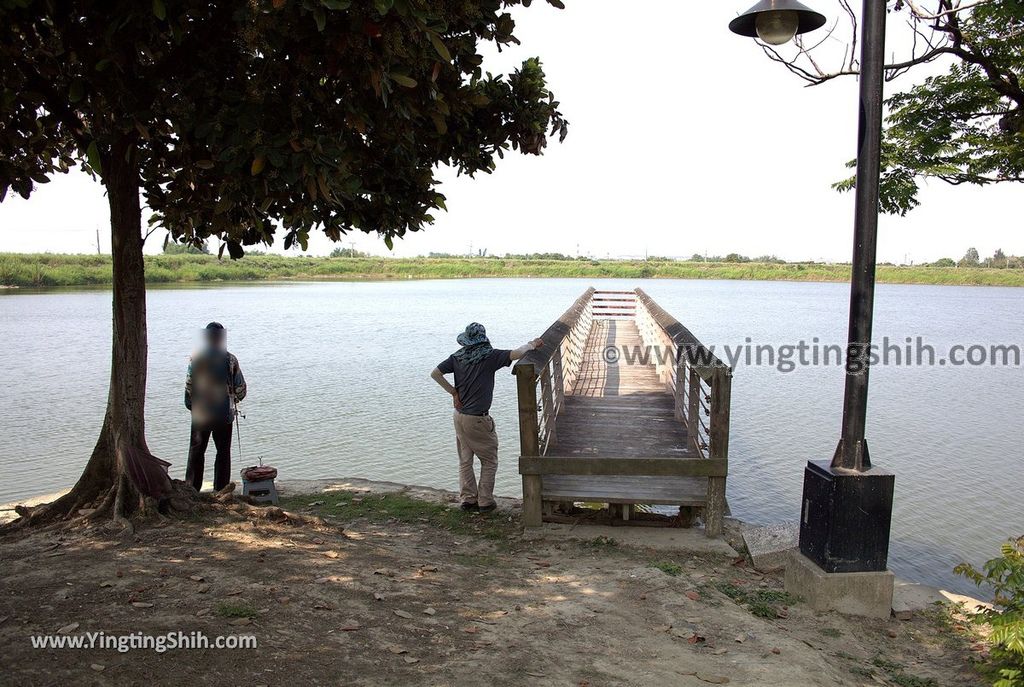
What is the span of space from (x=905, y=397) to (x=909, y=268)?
7606cm

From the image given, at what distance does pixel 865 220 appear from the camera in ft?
16.7

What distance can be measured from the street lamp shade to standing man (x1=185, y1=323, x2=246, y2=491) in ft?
17.3

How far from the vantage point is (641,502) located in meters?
6.71

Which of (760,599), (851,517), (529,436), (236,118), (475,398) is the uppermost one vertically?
(236,118)

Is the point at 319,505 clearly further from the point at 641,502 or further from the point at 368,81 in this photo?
the point at 368,81

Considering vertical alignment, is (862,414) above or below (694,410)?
above

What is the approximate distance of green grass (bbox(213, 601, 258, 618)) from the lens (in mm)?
4398

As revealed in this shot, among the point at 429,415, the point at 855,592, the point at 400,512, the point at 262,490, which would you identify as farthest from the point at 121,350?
the point at 429,415

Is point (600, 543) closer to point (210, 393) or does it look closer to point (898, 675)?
point (898, 675)

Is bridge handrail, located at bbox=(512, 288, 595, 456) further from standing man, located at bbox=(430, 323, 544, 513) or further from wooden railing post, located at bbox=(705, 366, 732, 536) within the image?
wooden railing post, located at bbox=(705, 366, 732, 536)

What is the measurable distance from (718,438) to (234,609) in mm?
3850

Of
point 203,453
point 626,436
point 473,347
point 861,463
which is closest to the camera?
point 861,463

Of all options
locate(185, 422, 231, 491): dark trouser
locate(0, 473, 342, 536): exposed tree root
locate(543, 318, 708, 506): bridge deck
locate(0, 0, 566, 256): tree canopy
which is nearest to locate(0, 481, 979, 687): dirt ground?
locate(0, 473, 342, 536): exposed tree root

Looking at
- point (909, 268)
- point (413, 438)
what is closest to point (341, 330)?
point (413, 438)
